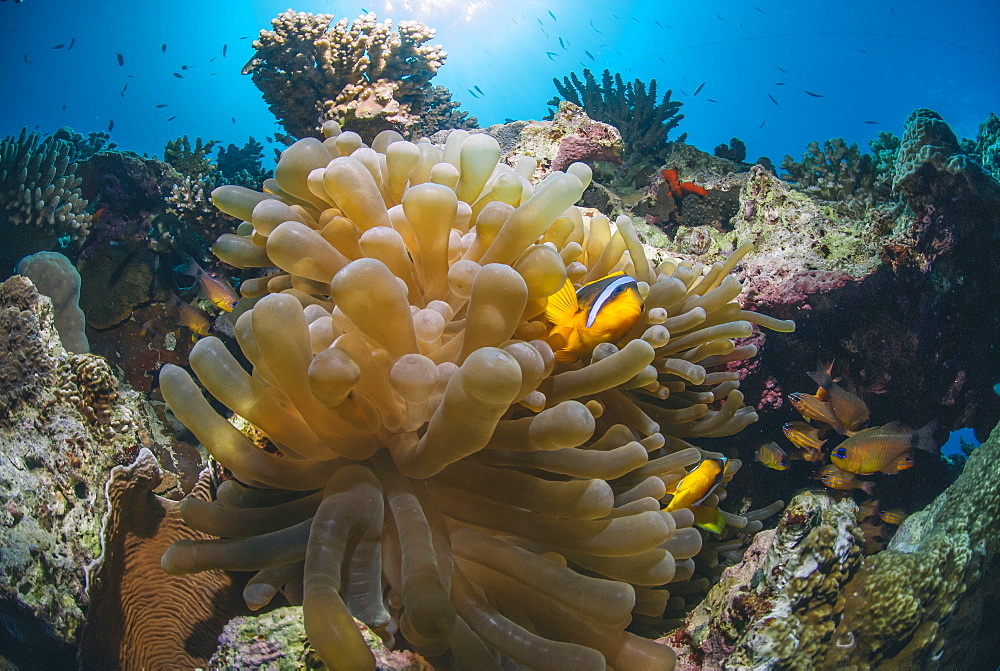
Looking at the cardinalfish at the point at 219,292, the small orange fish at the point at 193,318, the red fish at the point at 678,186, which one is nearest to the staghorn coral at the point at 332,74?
the cardinalfish at the point at 219,292

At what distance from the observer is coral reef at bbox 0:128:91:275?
432cm

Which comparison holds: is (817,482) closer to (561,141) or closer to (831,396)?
(831,396)

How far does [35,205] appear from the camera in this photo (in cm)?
439

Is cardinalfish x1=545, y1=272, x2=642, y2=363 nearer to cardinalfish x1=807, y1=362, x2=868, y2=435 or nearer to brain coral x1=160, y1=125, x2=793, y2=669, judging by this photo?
brain coral x1=160, y1=125, x2=793, y2=669

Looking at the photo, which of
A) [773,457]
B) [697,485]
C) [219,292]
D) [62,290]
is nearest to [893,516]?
[773,457]

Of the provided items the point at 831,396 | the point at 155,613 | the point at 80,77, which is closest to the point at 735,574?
the point at 831,396

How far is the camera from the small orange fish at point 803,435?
2617 millimetres

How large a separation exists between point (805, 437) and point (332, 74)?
18.4 feet

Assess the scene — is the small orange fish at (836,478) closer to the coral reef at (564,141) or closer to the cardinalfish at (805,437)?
the cardinalfish at (805,437)

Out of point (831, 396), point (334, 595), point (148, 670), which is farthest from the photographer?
point (831, 396)

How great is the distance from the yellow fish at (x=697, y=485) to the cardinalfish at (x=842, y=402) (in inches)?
53.2

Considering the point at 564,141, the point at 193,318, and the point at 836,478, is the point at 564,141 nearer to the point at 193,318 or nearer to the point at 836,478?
the point at 836,478

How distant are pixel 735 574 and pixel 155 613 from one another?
80.0 inches

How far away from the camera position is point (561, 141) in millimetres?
3963
